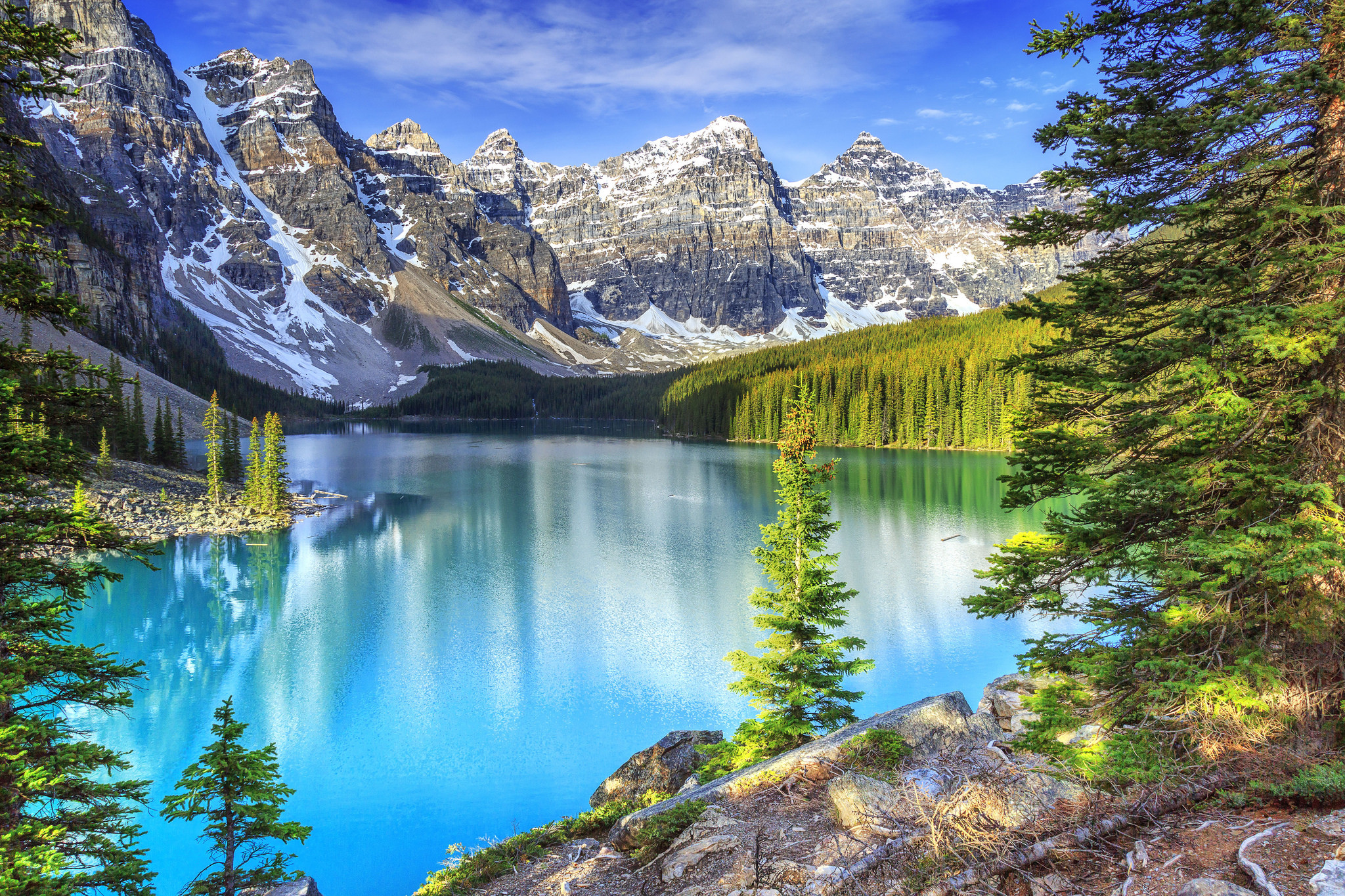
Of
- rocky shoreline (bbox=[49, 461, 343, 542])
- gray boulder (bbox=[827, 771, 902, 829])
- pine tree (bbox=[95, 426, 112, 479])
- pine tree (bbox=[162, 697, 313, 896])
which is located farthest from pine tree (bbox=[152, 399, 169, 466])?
gray boulder (bbox=[827, 771, 902, 829])

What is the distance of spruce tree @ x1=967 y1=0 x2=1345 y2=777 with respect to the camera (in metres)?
5.57

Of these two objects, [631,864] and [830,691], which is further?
[830,691]

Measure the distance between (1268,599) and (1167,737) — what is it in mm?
1621

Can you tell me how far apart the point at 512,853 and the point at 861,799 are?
17.4ft

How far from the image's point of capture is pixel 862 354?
102 m

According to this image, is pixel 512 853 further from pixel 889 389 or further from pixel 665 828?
pixel 889 389

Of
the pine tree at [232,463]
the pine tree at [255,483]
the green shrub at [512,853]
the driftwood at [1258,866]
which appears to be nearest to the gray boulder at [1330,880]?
the driftwood at [1258,866]

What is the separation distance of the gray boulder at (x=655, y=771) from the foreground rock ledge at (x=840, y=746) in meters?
3.38

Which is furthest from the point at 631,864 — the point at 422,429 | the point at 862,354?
the point at 422,429

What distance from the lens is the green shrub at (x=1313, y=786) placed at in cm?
452

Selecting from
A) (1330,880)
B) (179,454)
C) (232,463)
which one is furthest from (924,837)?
(179,454)

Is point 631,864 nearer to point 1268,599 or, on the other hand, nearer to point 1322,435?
point 1268,599

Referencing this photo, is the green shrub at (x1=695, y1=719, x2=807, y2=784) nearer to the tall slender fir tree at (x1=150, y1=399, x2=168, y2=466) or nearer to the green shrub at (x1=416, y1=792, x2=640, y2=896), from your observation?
the green shrub at (x1=416, y1=792, x2=640, y2=896)

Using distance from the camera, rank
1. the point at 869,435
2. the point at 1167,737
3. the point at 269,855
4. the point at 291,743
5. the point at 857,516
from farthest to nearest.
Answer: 1. the point at 869,435
2. the point at 857,516
3. the point at 291,743
4. the point at 269,855
5. the point at 1167,737
